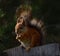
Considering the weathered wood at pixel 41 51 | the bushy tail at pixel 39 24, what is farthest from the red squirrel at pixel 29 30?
the weathered wood at pixel 41 51

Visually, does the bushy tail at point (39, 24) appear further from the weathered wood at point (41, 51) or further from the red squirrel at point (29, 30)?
the weathered wood at point (41, 51)

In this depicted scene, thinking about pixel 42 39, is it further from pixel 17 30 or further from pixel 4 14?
pixel 4 14

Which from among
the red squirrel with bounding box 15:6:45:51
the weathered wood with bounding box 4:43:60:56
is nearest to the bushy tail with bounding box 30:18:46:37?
the red squirrel with bounding box 15:6:45:51

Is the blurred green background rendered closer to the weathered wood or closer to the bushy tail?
the bushy tail

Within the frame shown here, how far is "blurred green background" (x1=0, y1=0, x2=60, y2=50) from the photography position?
2.72m

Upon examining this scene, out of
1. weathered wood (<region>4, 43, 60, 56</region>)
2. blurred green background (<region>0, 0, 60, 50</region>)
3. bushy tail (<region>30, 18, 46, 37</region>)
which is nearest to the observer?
weathered wood (<region>4, 43, 60, 56</region>)

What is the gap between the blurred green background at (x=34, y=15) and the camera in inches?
Answer: 107

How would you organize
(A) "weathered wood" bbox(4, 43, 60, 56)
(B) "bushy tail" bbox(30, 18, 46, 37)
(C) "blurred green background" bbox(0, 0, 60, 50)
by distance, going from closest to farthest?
(A) "weathered wood" bbox(4, 43, 60, 56) → (C) "blurred green background" bbox(0, 0, 60, 50) → (B) "bushy tail" bbox(30, 18, 46, 37)

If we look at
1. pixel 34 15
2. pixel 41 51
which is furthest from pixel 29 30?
pixel 41 51

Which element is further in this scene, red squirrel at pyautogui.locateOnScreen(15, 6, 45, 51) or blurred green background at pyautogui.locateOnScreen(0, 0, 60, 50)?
red squirrel at pyautogui.locateOnScreen(15, 6, 45, 51)

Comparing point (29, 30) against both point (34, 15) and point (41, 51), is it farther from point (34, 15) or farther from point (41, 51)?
point (41, 51)

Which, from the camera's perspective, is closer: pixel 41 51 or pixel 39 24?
pixel 41 51

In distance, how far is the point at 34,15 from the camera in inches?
123

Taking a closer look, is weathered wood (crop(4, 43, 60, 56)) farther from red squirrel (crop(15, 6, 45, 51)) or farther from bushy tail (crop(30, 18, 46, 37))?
bushy tail (crop(30, 18, 46, 37))
